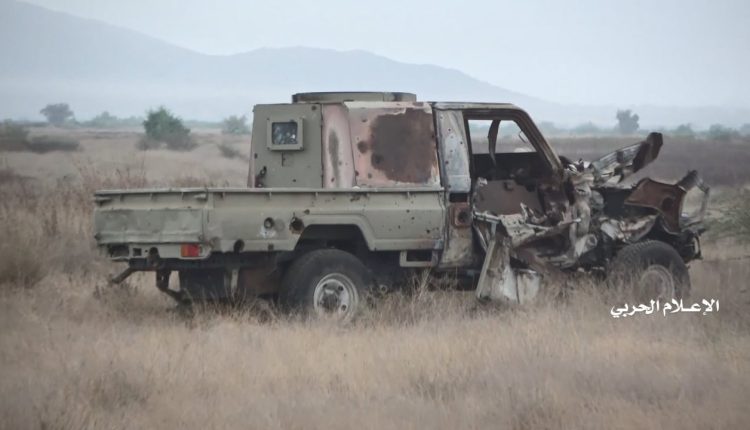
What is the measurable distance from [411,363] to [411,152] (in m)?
3.26

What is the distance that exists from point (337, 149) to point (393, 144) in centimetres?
54

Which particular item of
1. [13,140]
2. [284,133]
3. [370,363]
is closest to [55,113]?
[13,140]

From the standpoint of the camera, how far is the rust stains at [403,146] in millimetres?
12070

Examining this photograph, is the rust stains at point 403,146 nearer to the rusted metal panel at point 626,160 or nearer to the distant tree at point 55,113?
the rusted metal panel at point 626,160

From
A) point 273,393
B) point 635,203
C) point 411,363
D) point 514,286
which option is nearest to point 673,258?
point 635,203

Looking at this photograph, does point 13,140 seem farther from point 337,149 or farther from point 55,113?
point 55,113

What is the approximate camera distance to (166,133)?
62719 millimetres

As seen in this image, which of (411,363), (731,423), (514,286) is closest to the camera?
(731,423)

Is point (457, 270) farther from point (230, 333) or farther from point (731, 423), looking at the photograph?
point (731, 423)

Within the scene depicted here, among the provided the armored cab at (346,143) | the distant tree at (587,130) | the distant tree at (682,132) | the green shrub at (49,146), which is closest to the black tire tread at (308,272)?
the armored cab at (346,143)

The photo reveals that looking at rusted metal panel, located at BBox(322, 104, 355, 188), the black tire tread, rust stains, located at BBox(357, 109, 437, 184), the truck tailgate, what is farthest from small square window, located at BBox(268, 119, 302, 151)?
the truck tailgate

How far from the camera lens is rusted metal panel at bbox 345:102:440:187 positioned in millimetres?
12055

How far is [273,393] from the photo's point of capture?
8602 mm

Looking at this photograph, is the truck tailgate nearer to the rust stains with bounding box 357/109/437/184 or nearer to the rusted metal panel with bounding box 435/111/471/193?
the rust stains with bounding box 357/109/437/184
